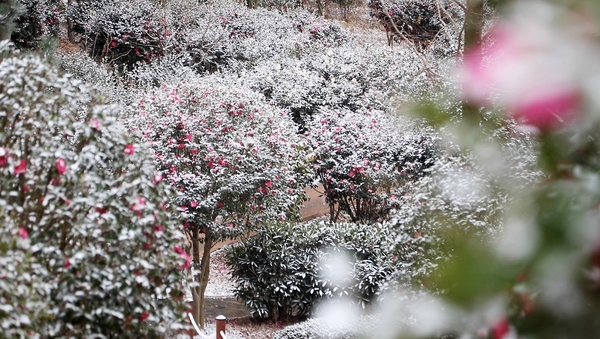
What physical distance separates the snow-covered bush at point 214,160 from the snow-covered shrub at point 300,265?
0.42m

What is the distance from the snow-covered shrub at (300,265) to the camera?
7887 millimetres

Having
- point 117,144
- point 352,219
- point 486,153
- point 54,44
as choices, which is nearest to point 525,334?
point 486,153

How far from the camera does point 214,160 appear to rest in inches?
288

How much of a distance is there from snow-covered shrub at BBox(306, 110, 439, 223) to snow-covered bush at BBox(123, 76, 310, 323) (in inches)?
79.0

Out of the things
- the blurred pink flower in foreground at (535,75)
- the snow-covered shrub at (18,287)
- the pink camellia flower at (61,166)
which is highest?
the pink camellia flower at (61,166)

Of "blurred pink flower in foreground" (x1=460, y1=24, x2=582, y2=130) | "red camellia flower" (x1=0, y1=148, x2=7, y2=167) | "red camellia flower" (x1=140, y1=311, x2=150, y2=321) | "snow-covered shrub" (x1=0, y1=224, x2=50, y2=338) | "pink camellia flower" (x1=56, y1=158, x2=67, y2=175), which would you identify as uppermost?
"red camellia flower" (x1=0, y1=148, x2=7, y2=167)

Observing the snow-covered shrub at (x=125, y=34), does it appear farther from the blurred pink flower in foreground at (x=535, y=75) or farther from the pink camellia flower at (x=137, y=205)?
the blurred pink flower in foreground at (x=535, y=75)

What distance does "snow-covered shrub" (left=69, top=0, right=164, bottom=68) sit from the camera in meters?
14.5

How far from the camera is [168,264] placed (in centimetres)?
295

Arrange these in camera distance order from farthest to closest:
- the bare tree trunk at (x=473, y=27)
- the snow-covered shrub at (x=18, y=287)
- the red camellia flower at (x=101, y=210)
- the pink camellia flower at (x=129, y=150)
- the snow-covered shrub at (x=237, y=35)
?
the snow-covered shrub at (x=237, y=35) → the bare tree trunk at (x=473, y=27) → the pink camellia flower at (x=129, y=150) → the red camellia flower at (x=101, y=210) → the snow-covered shrub at (x=18, y=287)

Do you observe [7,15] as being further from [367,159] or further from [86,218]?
[367,159]

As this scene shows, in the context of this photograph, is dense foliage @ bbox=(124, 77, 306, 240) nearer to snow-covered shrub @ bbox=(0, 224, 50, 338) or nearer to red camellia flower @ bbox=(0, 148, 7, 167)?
red camellia flower @ bbox=(0, 148, 7, 167)

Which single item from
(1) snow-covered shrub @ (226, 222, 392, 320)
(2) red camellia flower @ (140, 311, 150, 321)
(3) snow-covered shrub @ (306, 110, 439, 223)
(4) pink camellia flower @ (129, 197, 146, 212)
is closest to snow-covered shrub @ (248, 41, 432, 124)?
(3) snow-covered shrub @ (306, 110, 439, 223)

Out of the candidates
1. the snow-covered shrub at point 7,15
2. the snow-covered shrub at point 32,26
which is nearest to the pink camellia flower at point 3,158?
the snow-covered shrub at point 7,15
